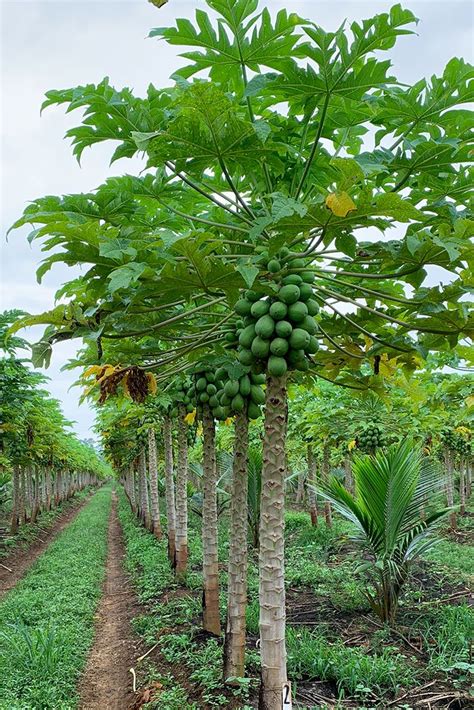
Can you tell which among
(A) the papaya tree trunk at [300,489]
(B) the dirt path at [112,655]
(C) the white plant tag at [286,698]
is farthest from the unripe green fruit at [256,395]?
(A) the papaya tree trunk at [300,489]

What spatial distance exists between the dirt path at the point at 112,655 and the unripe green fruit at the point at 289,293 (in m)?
4.44

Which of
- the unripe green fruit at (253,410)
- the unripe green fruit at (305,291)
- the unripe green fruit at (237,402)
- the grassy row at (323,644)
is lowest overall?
the grassy row at (323,644)

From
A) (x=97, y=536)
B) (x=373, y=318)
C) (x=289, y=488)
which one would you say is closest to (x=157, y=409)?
(x=373, y=318)

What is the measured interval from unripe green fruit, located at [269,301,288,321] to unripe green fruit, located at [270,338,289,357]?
13 centimetres

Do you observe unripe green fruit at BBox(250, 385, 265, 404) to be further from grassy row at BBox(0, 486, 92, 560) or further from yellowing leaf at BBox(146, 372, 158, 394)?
grassy row at BBox(0, 486, 92, 560)

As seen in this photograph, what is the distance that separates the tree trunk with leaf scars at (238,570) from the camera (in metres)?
4.48

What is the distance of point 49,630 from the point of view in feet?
22.2

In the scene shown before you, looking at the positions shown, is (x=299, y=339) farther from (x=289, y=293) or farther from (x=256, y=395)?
(x=256, y=395)

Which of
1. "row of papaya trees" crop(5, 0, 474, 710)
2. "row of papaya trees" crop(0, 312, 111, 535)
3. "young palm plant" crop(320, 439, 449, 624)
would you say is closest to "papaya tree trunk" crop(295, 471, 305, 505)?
"row of papaya trees" crop(0, 312, 111, 535)

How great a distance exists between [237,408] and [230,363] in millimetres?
530

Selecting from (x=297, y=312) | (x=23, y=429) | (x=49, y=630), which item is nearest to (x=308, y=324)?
(x=297, y=312)

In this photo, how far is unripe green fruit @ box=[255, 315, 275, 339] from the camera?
10.0 ft

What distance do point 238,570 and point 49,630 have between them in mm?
3570

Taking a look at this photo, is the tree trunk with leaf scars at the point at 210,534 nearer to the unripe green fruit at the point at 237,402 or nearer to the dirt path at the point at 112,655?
the dirt path at the point at 112,655
